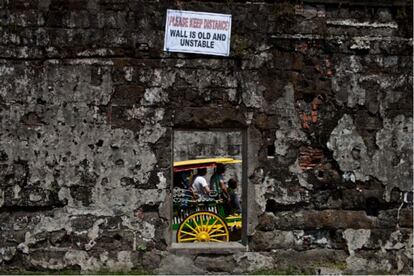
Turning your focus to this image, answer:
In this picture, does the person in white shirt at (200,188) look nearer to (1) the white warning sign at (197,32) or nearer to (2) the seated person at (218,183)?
(2) the seated person at (218,183)

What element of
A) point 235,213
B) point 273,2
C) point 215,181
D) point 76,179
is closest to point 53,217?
point 76,179

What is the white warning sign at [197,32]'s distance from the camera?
762 centimetres

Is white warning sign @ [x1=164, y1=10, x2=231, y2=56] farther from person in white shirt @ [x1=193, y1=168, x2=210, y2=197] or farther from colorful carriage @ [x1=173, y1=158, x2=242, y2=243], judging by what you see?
person in white shirt @ [x1=193, y1=168, x2=210, y2=197]

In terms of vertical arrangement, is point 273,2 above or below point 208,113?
above

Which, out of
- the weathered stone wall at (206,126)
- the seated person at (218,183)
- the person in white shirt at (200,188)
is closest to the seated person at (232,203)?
the seated person at (218,183)

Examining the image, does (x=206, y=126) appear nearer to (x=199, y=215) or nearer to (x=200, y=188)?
(x=199, y=215)

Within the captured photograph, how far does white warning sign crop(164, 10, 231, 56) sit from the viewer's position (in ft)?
25.0

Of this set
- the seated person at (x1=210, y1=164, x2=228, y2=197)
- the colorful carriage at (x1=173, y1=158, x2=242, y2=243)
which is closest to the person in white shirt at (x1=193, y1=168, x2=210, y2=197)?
the colorful carriage at (x1=173, y1=158, x2=242, y2=243)

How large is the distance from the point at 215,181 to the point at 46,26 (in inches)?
240

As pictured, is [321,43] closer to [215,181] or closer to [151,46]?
[151,46]

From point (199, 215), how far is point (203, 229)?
327 mm

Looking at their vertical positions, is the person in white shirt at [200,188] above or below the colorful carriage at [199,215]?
above

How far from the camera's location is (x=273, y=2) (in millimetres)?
7758

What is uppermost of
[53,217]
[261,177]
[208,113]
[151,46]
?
[151,46]
